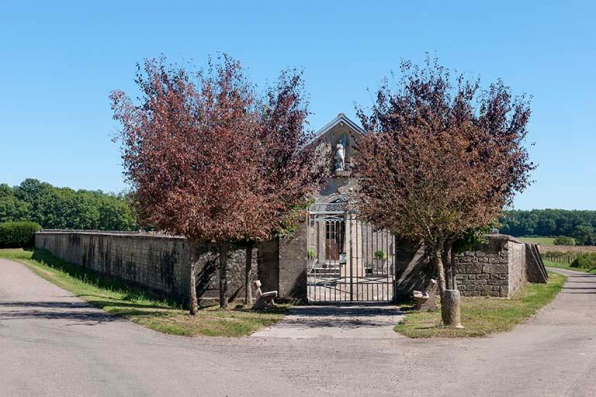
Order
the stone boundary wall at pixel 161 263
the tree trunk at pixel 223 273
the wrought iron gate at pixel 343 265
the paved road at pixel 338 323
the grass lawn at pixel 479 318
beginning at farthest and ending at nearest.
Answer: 1. the wrought iron gate at pixel 343 265
2. the stone boundary wall at pixel 161 263
3. the tree trunk at pixel 223 273
4. the paved road at pixel 338 323
5. the grass lawn at pixel 479 318

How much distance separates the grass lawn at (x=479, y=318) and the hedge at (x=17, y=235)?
143ft

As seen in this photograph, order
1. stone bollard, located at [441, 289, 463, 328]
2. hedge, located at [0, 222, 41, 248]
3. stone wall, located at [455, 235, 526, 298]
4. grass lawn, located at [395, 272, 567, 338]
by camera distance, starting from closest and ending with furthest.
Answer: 1. grass lawn, located at [395, 272, 567, 338]
2. stone bollard, located at [441, 289, 463, 328]
3. stone wall, located at [455, 235, 526, 298]
4. hedge, located at [0, 222, 41, 248]

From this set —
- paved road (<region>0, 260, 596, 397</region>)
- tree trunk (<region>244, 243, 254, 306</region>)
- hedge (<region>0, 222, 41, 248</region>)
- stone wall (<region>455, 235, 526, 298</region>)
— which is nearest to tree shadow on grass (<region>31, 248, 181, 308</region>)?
tree trunk (<region>244, 243, 254, 306</region>)

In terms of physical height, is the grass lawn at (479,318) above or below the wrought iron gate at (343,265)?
below

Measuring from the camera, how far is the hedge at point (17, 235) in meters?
53.5

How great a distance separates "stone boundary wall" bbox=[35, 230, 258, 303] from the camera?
19219 mm

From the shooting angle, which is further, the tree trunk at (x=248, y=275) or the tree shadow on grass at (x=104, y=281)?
the tree shadow on grass at (x=104, y=281)

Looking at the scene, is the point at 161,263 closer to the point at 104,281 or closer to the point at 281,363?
the point at 104,281

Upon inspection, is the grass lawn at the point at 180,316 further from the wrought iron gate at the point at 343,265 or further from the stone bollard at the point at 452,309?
the stone bollard at the point at 452,309

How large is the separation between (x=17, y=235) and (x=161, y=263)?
3676 centimetres

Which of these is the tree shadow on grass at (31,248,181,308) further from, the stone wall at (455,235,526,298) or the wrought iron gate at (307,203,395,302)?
the stone wall at (455,235,526,298)

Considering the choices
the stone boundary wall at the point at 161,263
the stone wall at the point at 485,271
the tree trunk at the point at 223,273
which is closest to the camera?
→ the tree trunk at the point at 223,273

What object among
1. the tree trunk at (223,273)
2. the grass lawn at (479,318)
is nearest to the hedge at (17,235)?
the tree trunk at (223,273)

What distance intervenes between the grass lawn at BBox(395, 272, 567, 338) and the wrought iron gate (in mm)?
2754
